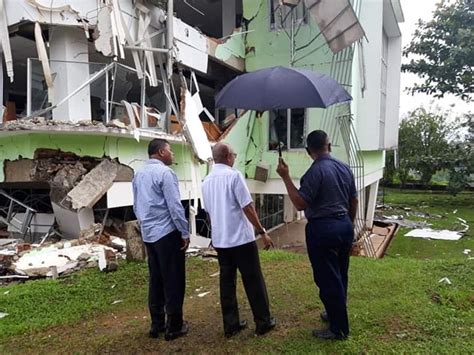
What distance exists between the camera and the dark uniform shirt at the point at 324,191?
3.26 metres

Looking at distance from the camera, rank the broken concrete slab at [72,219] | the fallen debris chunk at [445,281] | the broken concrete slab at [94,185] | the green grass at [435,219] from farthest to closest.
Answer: the green grass at [435,219], the broken concrete slab at [72,219], the broken concrete slab at [94,185], the fallen debris chunk at [445,281]

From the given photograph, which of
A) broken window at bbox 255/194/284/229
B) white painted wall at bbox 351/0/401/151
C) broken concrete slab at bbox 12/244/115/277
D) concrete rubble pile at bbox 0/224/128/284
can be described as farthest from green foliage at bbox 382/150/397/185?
broken concrete slab at bbox 12/244/115/277

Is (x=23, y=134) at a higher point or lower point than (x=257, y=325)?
higher

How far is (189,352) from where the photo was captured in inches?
135

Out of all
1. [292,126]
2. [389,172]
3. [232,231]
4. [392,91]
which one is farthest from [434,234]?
[389,172]

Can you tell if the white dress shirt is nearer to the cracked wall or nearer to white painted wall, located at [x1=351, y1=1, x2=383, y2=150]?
the cracked wall

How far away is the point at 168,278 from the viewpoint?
11.6 feet

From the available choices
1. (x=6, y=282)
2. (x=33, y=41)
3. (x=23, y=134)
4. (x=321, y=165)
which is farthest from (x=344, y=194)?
(x=33, y=41)

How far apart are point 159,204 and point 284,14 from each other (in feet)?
30.0

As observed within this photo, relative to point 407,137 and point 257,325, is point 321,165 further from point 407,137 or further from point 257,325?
point 407,137

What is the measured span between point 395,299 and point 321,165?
6.92 feet

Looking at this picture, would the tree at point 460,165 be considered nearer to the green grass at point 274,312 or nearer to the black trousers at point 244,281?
the green grass at point 274,312

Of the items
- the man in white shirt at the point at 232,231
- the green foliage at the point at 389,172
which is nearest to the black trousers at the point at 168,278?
the man in white shirt at the point at 232,231

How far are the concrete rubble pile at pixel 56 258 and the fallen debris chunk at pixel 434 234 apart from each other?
11.3 metres
